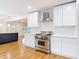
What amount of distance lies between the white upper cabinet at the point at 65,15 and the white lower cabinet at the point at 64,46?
2.60ft

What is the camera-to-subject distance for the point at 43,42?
4.51 metres

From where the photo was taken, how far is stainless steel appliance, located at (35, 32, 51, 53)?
4.30 metres

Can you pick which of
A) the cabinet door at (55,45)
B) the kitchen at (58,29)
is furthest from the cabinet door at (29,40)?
the cabinet door at (55,45)

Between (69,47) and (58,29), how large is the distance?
1340 mm

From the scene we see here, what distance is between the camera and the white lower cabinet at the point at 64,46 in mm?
3443

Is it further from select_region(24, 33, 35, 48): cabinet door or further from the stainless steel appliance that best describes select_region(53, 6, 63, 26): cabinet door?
select_region(24, 33, 35, 48): cabinet door

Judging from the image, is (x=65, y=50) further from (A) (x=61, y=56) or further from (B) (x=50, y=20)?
(B) (x=50, y=20)

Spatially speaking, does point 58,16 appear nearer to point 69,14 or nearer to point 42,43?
point 69,14

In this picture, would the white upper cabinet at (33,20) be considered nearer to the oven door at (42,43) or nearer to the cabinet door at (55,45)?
the oven door at (42,43)

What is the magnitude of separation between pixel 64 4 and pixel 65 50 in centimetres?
219

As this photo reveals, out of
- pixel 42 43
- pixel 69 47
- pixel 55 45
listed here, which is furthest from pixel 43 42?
pixel 69 47

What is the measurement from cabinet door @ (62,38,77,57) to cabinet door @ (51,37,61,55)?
→ 197 mm

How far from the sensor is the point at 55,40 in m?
4.02

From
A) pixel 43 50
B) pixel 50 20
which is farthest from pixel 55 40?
pixel 50 20
